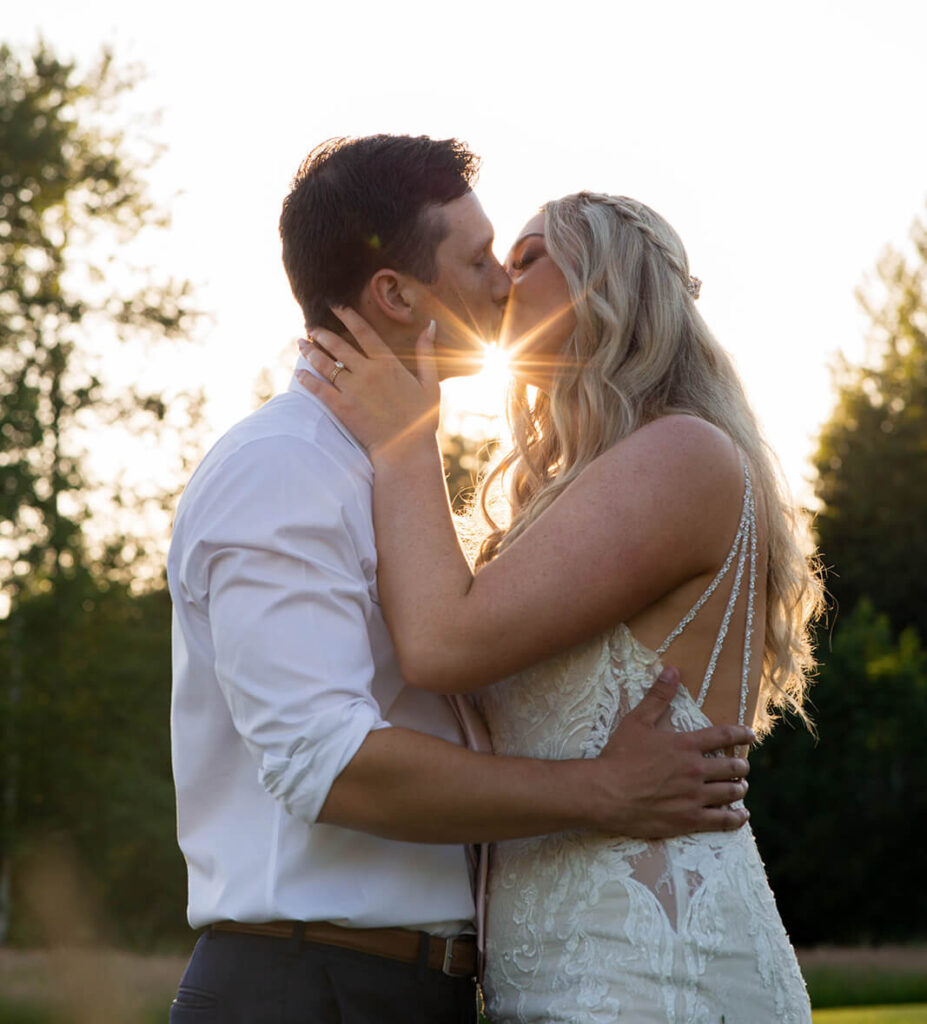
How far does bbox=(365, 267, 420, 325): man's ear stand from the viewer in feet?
9.73

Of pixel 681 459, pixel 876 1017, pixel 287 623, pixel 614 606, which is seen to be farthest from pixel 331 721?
pixel 876 1017

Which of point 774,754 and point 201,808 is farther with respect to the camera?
point 774,754

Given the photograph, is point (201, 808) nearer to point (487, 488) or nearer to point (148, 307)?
point (487, 488)

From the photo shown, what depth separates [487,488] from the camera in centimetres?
382

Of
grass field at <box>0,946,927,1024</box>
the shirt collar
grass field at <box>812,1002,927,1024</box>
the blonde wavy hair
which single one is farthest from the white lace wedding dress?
grass field at <box>812,1002,927,1024</box>

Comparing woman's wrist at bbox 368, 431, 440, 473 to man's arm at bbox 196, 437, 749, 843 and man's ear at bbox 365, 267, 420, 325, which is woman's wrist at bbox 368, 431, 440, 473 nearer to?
man's arm at bbox 196, 437, 749, 843

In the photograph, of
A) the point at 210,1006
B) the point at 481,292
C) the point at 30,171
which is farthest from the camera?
the point at 30,171

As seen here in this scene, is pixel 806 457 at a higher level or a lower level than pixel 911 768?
higher

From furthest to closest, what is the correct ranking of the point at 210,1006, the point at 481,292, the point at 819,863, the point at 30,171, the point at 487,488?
the point at 819,863
the point at 30,171
the point at 487,488
the point at 481,292
the point at 210,1006

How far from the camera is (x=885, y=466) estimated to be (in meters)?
34.4

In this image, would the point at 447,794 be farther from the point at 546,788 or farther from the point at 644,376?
the point at 644,376

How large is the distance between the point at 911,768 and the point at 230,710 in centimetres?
2477

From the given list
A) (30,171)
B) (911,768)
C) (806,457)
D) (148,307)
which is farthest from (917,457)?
(30,171)

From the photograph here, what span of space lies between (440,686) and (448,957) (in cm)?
59
